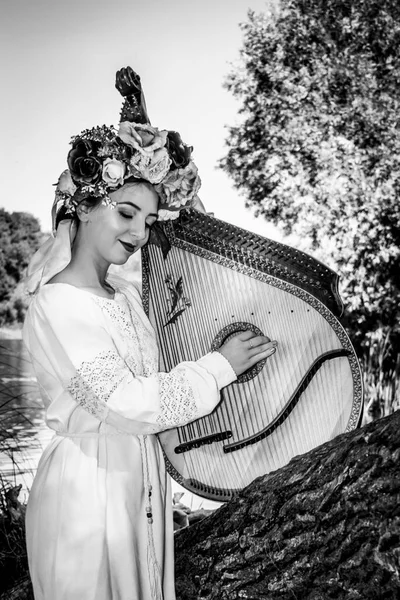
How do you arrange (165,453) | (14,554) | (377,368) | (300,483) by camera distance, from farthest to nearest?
(377,368) → (14,554) → (165,453) → (300,483)

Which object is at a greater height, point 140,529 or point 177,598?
point 140,529

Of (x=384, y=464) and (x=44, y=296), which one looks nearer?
(x=384, y=464)

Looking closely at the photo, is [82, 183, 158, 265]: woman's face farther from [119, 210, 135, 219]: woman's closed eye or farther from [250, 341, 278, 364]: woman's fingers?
[250, 341, 278, 364]: woman's fingers

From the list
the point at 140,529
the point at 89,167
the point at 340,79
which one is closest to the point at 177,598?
the point at 140,529

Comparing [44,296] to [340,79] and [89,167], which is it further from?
[340,79]

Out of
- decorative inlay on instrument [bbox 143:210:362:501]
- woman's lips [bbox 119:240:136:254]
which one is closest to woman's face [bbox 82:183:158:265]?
woman's lips [bbox 119:240:136:254]

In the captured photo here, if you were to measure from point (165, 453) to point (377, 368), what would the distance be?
693 cm

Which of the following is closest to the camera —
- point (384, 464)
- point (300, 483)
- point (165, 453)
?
point (384, 464)

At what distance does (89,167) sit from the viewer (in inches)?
85.4

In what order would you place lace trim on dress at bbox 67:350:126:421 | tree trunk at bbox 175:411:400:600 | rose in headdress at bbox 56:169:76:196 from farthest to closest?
1. rose in headdress at bbox 56:169:76:196
2. lace trim on dress at bbox 67:350:126:421
3. tree trunk at bbox 175:411:400:600

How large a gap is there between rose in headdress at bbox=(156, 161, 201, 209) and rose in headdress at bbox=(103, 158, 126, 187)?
5.4 inches

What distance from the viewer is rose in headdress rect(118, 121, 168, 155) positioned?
2.16m

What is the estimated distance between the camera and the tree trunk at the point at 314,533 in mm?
1805

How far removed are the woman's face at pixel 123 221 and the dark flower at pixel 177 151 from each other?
0.12 meters
